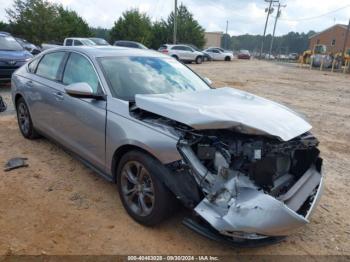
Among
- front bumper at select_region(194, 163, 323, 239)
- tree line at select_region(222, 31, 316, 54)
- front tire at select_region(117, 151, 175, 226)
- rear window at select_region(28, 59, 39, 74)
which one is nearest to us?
front bumper at select_region(194, 163, 323, 239)

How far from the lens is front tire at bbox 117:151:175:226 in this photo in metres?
2.96

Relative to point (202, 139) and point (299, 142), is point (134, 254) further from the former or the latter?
point (299, 142)

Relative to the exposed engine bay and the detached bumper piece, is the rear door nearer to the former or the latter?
the exposed engine bay

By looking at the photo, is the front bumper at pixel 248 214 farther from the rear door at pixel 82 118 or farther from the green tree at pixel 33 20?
the green tree at pixel 33 20

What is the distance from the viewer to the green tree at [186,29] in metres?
45.0

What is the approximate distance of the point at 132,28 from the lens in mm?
40906

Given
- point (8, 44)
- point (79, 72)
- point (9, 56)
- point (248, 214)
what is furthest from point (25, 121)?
point (8, 44)

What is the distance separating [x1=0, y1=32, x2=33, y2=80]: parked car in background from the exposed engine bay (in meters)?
8.35

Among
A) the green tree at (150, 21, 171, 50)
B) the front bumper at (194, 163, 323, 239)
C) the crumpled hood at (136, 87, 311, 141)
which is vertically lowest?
the front bumper at (194, 163, 323, 239)

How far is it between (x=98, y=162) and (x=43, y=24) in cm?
3792

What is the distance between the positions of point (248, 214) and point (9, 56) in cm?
982

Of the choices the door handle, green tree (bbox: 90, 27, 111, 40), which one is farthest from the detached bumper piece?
green tree (bbox: 90, 27, 111, 40)

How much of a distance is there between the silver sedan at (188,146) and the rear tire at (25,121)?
1273 millimetres

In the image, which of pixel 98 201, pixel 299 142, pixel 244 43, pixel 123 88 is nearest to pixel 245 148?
pixel 299 142
